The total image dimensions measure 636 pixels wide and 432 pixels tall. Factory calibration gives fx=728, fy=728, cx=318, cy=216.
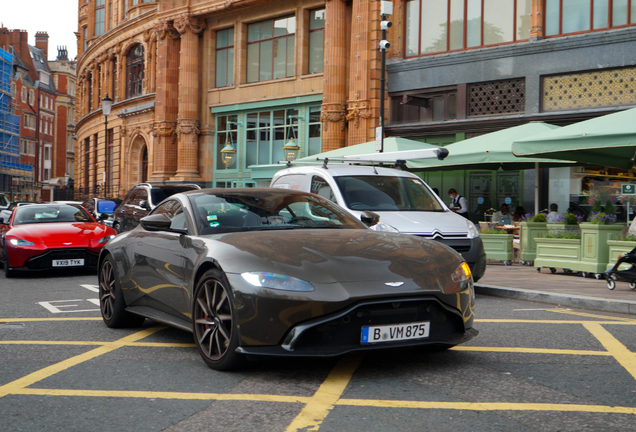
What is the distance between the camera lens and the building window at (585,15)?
1997cm

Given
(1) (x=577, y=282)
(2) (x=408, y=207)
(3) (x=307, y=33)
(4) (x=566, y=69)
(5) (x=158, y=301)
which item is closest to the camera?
(5) (x=158, y=301)

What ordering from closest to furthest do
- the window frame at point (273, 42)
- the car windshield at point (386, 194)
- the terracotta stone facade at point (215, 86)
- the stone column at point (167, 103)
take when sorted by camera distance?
1. the car windshield at point (386, 194)
2. the terracotta stone facade at point (215, 86)
3. the window frame at point (273, 42)
4. the stone column at point (167, 103)

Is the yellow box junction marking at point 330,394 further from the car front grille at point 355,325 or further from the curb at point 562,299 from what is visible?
the curb at point 562,299

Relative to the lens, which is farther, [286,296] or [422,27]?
[422,27]

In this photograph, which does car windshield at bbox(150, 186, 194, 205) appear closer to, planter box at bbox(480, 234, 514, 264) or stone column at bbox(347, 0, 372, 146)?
planter box at bbox(480, 234, 514, 264)

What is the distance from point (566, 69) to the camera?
2092 centimetres

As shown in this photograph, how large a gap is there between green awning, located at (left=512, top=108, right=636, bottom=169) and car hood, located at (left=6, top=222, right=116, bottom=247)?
7459 millimetres

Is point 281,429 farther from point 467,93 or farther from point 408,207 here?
point 467,93

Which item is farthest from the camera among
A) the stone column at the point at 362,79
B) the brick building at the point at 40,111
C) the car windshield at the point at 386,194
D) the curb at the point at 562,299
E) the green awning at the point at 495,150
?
the brick building at the point at 40,111

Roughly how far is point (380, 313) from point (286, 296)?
61cm

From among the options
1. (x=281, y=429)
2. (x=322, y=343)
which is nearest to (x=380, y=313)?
(x=322, y=343)

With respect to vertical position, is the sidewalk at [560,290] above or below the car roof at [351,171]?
below

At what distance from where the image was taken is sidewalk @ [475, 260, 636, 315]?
8.54m

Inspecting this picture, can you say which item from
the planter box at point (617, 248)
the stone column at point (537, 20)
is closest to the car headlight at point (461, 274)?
the planter box at point (617, 248)
